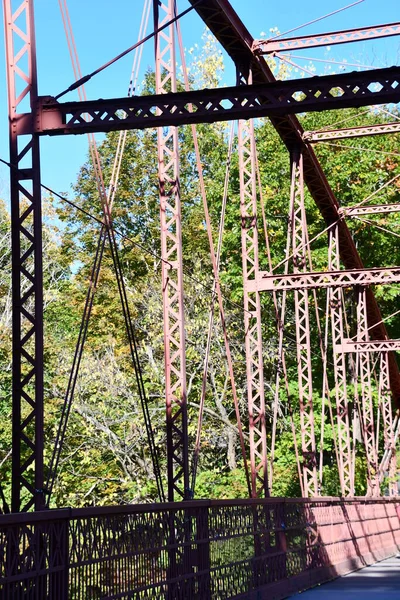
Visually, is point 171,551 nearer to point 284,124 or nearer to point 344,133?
point 284,124

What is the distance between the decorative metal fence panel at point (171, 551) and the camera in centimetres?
740

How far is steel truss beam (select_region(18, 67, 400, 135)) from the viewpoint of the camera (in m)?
11.7

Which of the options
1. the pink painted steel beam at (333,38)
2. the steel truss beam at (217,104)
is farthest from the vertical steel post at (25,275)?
the pink painted steel beam at (333,38)

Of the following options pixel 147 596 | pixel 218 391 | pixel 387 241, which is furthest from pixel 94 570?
pixel 387 241

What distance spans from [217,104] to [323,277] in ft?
29.4

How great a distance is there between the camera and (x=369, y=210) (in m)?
26.1

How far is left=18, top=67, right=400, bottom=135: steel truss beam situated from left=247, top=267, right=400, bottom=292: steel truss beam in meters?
8.01

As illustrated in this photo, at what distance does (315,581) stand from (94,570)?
325 inches

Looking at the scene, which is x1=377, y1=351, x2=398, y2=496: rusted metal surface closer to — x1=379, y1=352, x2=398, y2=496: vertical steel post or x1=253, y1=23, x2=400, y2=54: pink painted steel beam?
x1=379, y1=352, x2=398, y2=496: vertical steel post

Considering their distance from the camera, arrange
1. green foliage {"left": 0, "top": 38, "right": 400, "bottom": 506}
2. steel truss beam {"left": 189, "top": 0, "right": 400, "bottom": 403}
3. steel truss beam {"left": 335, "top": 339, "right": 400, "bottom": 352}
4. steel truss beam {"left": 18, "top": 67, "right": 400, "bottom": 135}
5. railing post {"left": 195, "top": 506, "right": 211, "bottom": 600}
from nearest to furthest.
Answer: railing post {"left": 195, "top": 506, "right": 211, "bottom": 600}, steel truss beam {"left": 18, "top": 67, "right": 400, "bottom": 135}, steel truss beam {"left": 189, "top": 0, "right": 400, "bottom": 403}, steel truss beam {"left": 335, "top": 339, "right": 400, "bottom": 352}, green foliage {"left": 0, "top": 38, "right": 400, "bottom": 506}

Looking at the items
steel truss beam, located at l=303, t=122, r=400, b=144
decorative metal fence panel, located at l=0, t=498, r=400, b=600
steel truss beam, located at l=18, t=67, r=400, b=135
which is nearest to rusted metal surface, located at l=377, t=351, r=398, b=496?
steel truss beam, located at l=303, t=122, r=400, b=144

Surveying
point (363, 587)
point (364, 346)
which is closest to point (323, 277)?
point (364, 346)

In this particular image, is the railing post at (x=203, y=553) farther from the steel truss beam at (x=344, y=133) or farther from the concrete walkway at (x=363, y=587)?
the steel truss beam at (x=344, y=133)

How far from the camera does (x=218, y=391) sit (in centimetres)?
3300
